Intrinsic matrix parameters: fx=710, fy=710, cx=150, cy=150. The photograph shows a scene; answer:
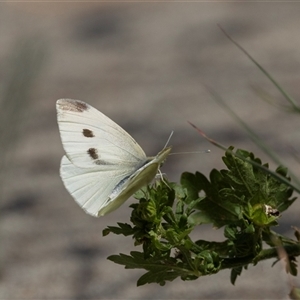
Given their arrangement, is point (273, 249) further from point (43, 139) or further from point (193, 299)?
point (43, 139)

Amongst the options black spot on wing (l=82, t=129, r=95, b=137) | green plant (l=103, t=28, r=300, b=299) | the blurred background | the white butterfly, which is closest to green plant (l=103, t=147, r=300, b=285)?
green plant (l=103, t=28, r=300, b=299)

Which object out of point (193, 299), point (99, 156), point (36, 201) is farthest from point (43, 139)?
point (99, 156)

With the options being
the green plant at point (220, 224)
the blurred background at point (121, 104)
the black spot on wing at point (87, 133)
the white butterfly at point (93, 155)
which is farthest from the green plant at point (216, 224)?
the blurred background at point (121, 104)

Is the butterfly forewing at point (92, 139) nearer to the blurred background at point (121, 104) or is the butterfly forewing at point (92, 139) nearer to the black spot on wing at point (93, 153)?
the black spot on wing at point (93, 153)

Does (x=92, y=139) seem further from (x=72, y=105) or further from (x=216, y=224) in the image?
(x=216, y=224)

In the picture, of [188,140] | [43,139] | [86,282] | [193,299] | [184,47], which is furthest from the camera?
[184,47]
